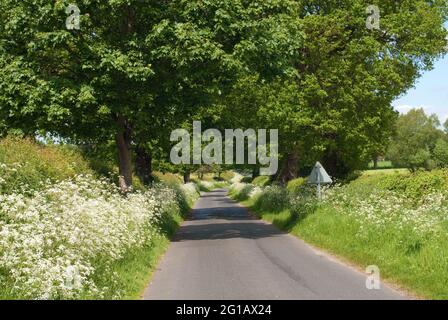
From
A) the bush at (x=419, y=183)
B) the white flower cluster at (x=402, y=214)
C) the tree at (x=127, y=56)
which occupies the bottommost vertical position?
the white flower cluster at (x=402, y=214)

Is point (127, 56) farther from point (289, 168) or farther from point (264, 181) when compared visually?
point (264, 181)

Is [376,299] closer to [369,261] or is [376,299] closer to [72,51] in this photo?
[369,261]

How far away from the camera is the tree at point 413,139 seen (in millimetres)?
134875

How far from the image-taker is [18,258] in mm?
8695

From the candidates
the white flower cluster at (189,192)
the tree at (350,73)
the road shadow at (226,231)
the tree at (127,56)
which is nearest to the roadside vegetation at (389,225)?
the road shadow at (226,231)

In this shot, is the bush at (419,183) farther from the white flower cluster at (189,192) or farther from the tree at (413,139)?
the tree at (413,139)

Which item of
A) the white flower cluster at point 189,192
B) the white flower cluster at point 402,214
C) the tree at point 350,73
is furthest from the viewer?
the white flower cluster at point 189,192

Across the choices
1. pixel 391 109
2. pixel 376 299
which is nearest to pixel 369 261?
pixel 376 299

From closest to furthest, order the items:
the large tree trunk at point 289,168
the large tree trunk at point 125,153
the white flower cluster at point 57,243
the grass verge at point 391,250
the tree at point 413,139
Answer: the white flower cluster at point 57,243 < the grass verge at point 391,250 < the large tree trunk at point 125,153 < the large tree trunk at point 289,168 < the tree at point 413,139

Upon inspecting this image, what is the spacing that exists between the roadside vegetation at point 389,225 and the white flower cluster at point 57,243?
6.65m

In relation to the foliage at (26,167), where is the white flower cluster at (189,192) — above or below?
below

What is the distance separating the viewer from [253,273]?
14000 mm

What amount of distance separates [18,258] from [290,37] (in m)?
16.7
